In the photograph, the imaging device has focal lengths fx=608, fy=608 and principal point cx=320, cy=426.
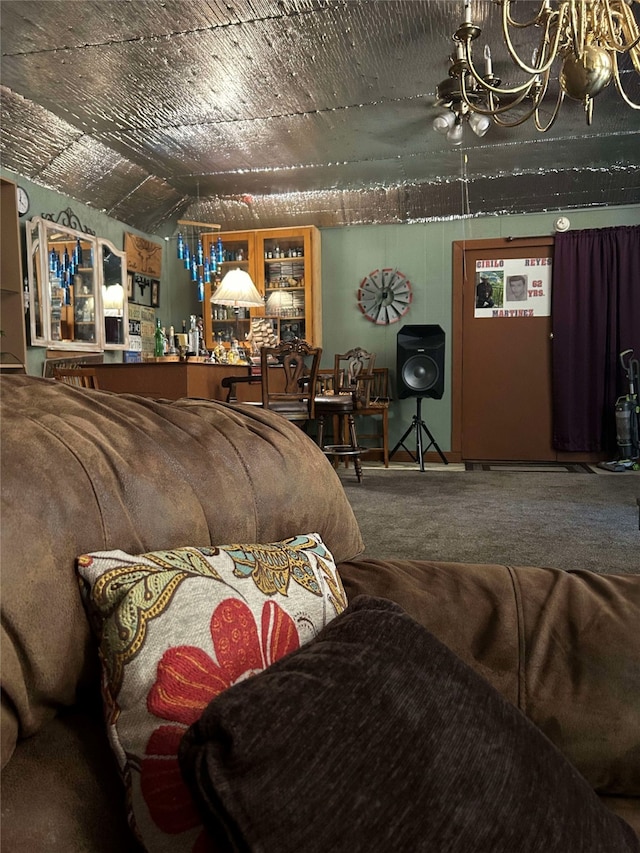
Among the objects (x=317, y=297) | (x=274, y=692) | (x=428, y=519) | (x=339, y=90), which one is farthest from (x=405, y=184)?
(x=274, y=692)

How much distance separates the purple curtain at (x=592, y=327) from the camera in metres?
5.75

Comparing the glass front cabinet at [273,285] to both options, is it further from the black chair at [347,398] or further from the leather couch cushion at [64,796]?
the leather couch cushion at [64,796]

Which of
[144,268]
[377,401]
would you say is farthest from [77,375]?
[377,401]

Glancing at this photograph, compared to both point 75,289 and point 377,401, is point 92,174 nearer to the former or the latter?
point 75,289

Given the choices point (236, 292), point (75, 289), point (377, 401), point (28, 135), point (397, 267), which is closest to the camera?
point (28, 135)

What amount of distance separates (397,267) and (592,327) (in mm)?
1989

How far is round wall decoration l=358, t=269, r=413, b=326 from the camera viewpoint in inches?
246

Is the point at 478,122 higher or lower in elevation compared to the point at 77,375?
higher

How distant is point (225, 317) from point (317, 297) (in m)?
0.99

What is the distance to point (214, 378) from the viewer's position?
4.64 metres

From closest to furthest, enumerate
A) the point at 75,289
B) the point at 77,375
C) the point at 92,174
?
1. the point at 77,375
2. the point at 92,174
3. the point at 75,289

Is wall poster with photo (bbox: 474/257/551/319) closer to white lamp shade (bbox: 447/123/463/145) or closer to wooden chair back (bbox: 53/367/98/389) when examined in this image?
white lamp shade (bbox: 447/123/463/145)

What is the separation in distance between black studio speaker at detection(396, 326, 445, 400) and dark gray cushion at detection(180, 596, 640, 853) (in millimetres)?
5207

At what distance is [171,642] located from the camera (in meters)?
0.61
